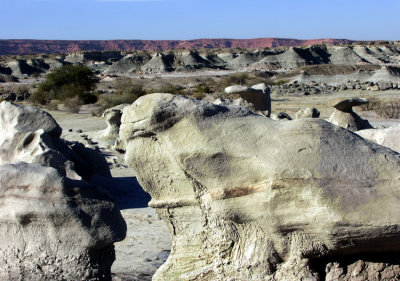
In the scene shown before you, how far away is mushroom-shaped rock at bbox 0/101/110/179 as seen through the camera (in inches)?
221

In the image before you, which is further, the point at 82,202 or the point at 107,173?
the point at 107,173

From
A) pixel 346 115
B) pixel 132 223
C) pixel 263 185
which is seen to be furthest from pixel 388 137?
pixel 346 115

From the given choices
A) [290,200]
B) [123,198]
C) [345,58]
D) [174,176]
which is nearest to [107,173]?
[123,198]

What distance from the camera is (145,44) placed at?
452ft

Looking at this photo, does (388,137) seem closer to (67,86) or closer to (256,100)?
(256,100)

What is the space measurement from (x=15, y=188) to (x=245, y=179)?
1223 millimetres

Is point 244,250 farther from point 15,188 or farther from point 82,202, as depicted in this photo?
point 15,188

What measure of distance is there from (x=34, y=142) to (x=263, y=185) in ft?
12.2

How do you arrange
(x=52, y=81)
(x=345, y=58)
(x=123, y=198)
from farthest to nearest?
(x=345, y=58), (x=52, y=81), (x=123, y=198)

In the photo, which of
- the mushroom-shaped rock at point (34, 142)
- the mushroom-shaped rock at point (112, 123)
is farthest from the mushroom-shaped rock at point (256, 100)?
the mushroom-shaped rock at point (34, 142)

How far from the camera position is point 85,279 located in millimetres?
2887

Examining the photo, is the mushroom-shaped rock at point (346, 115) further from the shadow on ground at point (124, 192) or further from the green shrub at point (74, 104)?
the green shrub at point (74, 104)

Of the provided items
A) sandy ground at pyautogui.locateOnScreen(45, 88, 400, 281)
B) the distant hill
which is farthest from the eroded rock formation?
the distant hill

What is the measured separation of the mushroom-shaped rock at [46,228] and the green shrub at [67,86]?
2128 cm
